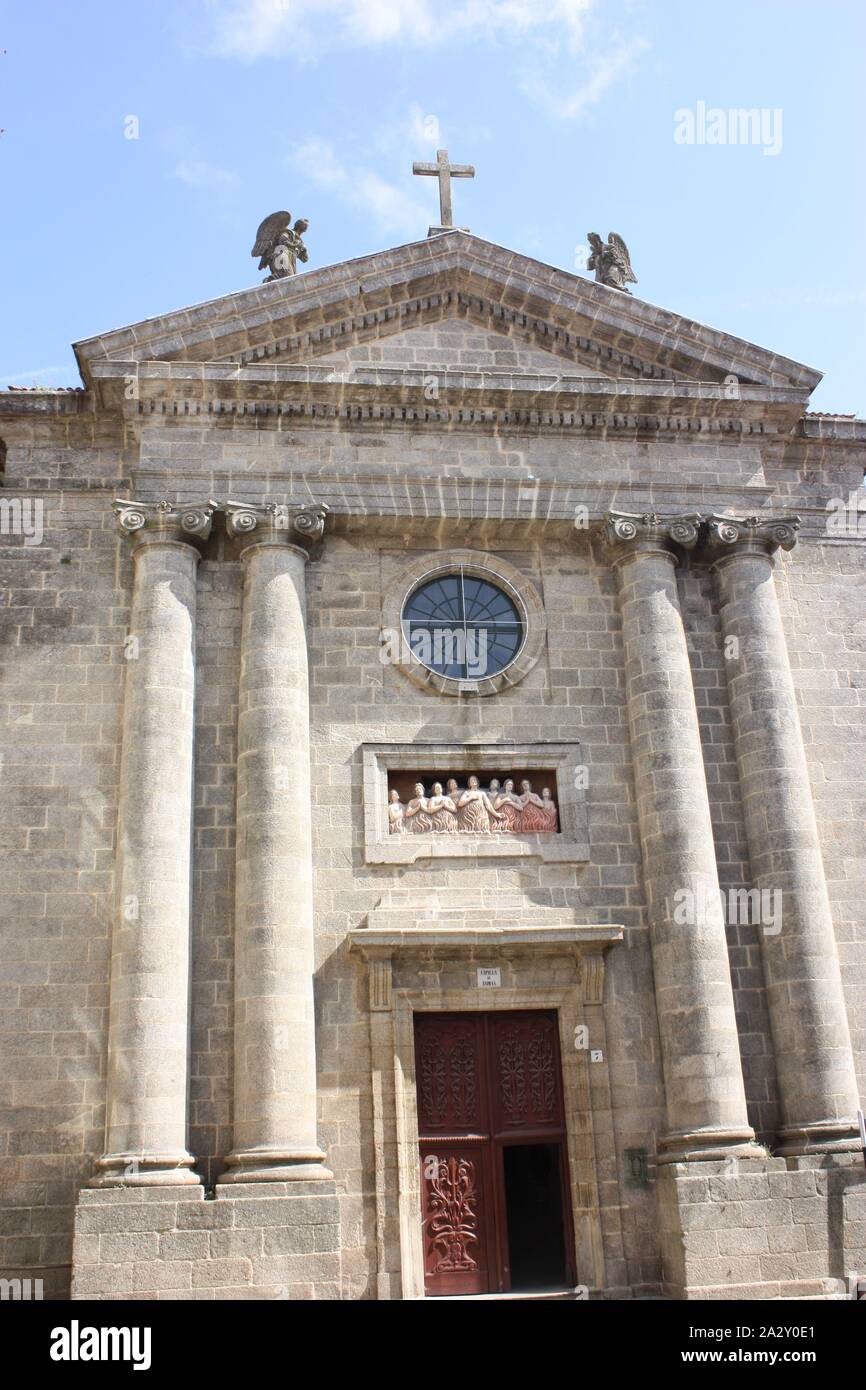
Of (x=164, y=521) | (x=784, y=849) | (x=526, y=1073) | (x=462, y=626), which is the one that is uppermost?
(x=164, y=521)

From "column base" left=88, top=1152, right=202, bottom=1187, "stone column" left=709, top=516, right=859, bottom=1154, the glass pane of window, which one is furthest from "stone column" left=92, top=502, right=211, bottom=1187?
"stone column" left=709, top=516, right=859, bottom=1154

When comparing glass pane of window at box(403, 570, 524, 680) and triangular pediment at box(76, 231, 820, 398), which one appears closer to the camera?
glass pane of window at box(403, 570, 524, 680)

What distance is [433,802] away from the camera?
15711 millimetres

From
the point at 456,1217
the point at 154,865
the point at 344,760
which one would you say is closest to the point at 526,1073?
the point at 456,1217

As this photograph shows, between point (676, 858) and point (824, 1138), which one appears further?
point (676, 858)

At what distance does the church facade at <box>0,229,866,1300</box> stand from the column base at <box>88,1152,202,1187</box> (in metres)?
0.05

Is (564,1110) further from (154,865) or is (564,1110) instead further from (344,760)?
(154,865)

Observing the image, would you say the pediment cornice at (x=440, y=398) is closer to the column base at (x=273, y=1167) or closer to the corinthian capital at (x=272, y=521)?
the corinthian capital at (x=272, y=521)

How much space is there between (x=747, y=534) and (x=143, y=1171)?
10.8m

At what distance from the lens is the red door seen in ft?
46.7

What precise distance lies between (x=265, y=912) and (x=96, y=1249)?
3.77 m

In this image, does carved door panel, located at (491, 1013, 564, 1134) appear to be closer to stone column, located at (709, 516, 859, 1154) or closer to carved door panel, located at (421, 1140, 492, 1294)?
carved door panel, located at (421, 1140, 492, 1294)
